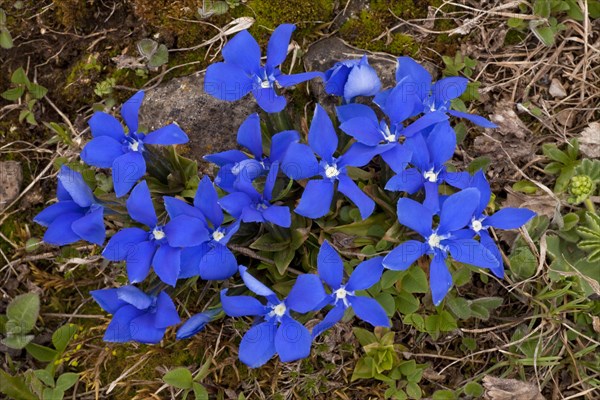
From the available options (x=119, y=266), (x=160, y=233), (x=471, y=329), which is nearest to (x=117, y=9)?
(x=119, y=266)

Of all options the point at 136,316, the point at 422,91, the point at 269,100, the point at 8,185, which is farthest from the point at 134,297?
the point at 8,185

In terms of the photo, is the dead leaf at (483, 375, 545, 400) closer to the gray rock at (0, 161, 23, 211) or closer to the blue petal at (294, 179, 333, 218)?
the blue petal at (294, 179, 333, 218)

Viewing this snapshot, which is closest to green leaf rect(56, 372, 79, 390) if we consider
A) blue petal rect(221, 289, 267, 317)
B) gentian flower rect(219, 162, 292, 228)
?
blue petal rect(221, 289, 267, 317)

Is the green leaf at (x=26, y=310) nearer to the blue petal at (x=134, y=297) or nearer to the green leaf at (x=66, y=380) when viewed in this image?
the green leaf at (x=66, y=380)

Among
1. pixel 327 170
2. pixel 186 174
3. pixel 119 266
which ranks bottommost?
pixel 119 266

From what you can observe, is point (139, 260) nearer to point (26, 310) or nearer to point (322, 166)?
point (322, 166)

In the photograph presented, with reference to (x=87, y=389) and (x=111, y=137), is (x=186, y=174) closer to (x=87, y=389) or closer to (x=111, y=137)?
(x=111, y=137)
